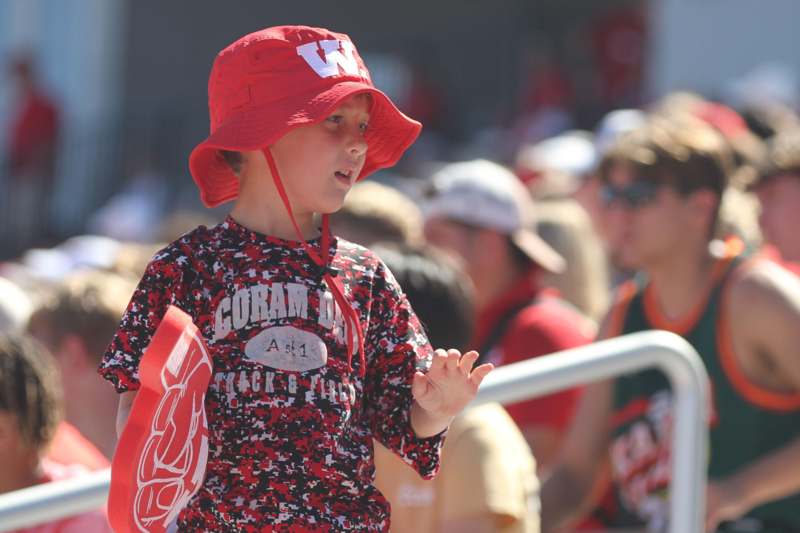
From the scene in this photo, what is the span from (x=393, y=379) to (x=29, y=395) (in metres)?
1.33

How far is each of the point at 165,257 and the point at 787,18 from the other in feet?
34.3

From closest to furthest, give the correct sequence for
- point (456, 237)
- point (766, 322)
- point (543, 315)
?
1. point (766, 322)
2. point (543, 315)
3. point (456, 237)

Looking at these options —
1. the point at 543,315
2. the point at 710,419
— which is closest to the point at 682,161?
the point at 710,419

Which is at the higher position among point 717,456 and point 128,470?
point 128,470

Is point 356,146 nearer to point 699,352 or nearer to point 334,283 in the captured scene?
point 334,283

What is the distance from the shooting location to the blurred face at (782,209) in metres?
4.60

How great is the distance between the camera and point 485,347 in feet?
16.0

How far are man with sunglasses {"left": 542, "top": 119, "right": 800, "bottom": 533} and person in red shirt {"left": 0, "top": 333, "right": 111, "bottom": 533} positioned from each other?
1344 mm

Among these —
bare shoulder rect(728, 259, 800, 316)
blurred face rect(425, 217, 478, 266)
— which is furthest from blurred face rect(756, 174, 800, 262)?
blurred face rect(425, 217, 478, 266)

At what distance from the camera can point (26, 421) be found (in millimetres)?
3559

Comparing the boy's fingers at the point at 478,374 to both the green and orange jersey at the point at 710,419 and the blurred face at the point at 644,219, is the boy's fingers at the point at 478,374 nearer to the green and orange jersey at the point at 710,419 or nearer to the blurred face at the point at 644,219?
the green and orange jersey at the point at 710,419

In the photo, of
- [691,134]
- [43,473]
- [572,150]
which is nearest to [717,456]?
[691,134]

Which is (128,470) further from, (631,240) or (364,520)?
(631,240)

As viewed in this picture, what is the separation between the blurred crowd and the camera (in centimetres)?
356
